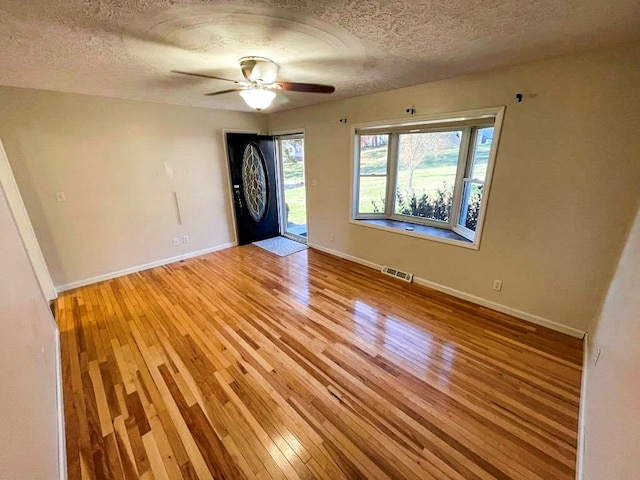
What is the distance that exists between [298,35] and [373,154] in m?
2.30

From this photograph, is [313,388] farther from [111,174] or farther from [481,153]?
[111,174]

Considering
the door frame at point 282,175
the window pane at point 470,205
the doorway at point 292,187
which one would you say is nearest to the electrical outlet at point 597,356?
the window pane at point 470,205

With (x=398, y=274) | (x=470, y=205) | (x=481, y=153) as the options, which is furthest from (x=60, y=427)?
(x=481, y=153)

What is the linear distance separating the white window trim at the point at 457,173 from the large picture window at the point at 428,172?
0.03 ft

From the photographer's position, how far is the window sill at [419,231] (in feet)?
9.45

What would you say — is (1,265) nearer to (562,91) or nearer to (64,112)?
(64,112)

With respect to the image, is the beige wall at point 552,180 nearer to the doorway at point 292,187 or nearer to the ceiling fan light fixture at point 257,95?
the ceiling fan light fixture at point 257,95

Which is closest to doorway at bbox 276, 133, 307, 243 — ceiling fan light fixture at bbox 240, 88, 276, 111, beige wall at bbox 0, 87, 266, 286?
beige wall at bbox 0, 87, 266, 286

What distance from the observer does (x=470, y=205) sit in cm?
310

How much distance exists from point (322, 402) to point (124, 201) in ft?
11.7

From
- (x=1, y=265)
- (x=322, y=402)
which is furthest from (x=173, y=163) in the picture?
(x=322, y=402)

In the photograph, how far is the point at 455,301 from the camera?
2865 millimetres

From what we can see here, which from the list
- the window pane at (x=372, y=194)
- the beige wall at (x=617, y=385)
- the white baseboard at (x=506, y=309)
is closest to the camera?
the beige wall at (x=617, y=385)

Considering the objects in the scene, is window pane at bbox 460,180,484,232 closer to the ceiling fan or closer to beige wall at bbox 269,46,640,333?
beige wall at bbox 269,46,640,333
